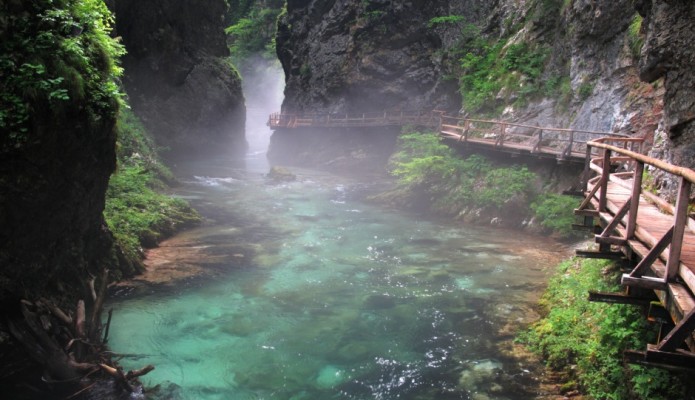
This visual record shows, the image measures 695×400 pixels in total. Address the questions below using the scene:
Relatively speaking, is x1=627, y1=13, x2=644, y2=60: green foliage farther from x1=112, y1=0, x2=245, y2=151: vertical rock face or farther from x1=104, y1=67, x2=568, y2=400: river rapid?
x1=112, y1=0, x2=245, y2=151: vertical rock face

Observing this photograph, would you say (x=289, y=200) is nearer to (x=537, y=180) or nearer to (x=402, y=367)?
(x=537, y=180)

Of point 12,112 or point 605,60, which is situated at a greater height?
point 605,60

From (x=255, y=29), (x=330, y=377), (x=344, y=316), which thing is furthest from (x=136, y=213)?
(x=255, y=29)

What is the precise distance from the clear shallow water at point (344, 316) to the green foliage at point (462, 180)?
214cm

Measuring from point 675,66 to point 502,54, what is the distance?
17278 mm

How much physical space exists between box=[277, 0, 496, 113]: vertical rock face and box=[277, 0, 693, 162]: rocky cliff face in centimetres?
7

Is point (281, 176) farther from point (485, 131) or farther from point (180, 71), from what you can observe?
point (180, 71)

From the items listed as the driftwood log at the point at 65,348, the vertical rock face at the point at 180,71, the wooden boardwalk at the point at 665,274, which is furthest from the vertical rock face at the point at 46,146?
the vertical rock face at the point at 180,71

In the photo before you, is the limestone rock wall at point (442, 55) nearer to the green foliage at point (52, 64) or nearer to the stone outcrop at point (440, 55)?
the stone outcrop at point (440, 55)

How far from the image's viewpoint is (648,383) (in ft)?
19.1

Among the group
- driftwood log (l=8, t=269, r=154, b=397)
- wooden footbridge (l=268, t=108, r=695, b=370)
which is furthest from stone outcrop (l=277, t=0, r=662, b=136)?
driftwood log (l=8, t=269, r=154, b=397)

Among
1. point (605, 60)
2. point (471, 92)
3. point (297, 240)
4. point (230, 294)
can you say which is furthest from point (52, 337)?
point (471, 92)

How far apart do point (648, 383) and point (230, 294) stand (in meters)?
7.97

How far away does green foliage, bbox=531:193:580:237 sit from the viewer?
15.1 m
